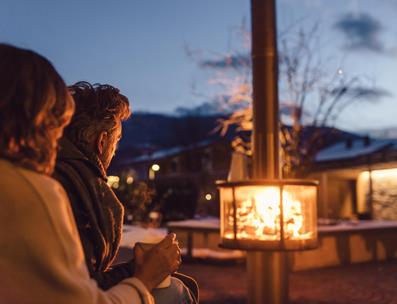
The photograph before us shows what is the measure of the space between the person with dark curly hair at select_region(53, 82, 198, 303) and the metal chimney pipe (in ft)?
10.7

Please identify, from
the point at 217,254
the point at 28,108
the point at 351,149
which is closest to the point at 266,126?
the point at 28,108

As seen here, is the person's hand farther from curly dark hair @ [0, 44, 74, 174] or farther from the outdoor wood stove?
the outdoor wood stove

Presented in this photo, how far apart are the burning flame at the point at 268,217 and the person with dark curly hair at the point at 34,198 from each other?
3.45 metres

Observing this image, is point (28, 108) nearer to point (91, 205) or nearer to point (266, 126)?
point (91, 205)

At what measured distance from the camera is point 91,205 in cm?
148

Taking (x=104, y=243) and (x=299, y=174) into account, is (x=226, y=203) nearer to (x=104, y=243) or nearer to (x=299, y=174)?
(x=104, y=243)

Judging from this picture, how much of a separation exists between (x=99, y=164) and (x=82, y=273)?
56 centimetres

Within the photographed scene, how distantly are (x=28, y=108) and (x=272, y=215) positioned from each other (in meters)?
3.65

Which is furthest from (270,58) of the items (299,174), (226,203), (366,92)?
(366,92)

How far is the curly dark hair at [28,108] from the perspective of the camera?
1.14m

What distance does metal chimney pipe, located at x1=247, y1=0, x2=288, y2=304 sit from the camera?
4.99 m

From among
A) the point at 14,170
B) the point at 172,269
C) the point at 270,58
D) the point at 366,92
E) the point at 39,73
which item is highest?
the point at 366,92

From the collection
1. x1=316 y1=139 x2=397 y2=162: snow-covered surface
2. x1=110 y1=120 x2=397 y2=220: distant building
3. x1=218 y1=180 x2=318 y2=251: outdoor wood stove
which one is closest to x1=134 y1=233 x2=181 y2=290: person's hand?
x1=218 y1=180 x2=318 y2=251: outdoor wood stove

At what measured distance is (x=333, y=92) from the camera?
15242 mm
